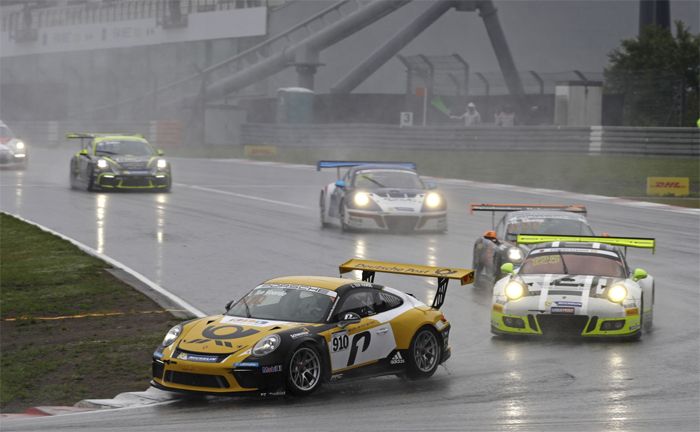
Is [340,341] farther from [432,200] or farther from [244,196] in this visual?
[244,196]

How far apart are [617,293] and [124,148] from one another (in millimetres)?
19801

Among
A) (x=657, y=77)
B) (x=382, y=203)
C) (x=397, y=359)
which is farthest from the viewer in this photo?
(x=657, y=77)

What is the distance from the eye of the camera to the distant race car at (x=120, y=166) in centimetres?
3042

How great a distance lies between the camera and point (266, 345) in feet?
33.9

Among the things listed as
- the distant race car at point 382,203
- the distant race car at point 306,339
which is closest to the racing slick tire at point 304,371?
the distant race car at point 306,339

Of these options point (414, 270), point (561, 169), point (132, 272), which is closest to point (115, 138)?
point (132, 272)

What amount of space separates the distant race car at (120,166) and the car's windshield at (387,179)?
8.15m

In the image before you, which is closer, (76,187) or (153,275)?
(153,275)

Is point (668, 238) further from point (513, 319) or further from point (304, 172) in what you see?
point (304, 172)

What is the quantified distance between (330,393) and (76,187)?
2241 cm

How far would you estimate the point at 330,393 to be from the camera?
1089 cm

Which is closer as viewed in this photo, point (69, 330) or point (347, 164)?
point (69, 330)

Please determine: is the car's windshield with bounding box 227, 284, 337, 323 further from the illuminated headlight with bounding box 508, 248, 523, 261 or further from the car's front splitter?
the illuminated headlight with bounding box 508, 248, 523, 261

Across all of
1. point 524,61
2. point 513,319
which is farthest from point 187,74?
point 513,319
